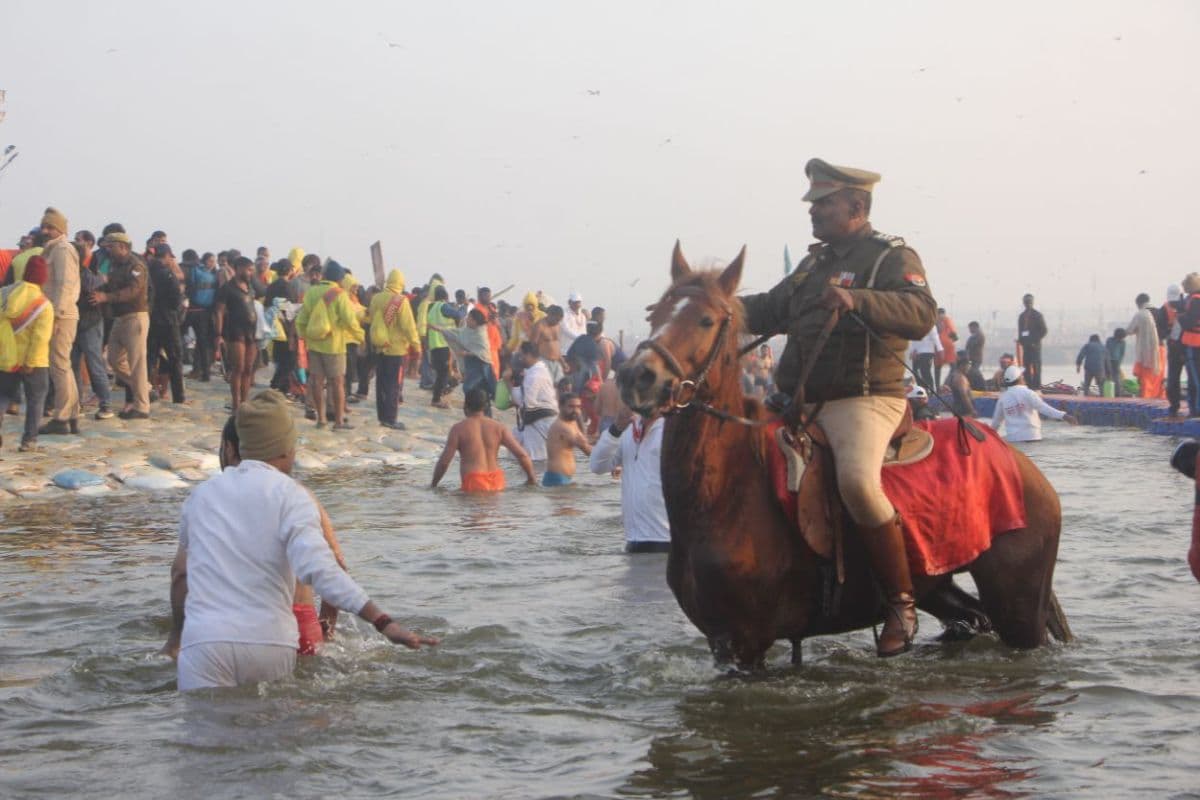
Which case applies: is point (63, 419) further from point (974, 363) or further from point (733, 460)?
point (974, 363)

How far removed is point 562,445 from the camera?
1919cm

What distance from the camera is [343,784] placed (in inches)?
247

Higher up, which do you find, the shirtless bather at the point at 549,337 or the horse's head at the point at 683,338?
the shirtless bather at the point at 549,337

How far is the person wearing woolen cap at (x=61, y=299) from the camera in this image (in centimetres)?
1780

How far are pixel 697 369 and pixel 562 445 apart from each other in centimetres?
1243

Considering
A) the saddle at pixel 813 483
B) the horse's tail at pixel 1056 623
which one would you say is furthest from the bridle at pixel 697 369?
the horse's tail at pixel 1056 623

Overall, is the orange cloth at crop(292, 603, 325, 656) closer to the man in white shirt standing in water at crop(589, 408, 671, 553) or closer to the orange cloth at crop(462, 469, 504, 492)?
the man in white shirt standing in water at crop(589, 408, 671, 553)

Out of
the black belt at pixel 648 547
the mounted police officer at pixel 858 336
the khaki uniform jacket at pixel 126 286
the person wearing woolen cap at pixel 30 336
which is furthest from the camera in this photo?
the khaki uniform jacket at pixel 126 286

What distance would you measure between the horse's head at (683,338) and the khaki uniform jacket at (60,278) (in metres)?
12.4

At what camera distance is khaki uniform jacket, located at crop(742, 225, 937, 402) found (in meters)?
7.07

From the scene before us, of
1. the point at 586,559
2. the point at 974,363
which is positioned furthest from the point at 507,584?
the point at 974,363

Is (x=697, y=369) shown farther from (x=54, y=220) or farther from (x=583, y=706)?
(x=54, y=220)

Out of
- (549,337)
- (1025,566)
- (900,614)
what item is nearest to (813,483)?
(900,614)

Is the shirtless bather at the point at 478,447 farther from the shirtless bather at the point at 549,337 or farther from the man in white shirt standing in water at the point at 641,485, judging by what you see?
the shirtless bather at the point at 549,337
